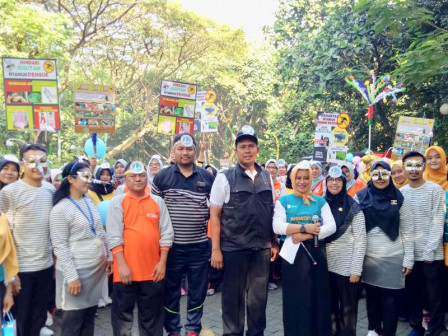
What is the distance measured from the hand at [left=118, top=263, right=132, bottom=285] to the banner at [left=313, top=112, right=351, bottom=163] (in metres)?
6.02

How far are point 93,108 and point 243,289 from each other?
15.6ft

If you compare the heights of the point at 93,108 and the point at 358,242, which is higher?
the point at 93,108

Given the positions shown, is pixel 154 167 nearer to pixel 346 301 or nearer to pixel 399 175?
pixel 399 175

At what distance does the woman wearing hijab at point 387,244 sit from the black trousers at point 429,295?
1.37ft

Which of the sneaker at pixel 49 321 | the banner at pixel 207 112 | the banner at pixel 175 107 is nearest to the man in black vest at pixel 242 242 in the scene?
the sneaker at pixel 49 321

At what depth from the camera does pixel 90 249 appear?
3875 millimetres

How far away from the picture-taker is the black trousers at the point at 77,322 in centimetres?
379

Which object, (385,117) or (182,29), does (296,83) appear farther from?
(182,29)

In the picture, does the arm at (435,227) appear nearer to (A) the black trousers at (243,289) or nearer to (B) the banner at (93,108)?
(A) the black trousers at (243,289)

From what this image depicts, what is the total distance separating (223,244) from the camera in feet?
13.8

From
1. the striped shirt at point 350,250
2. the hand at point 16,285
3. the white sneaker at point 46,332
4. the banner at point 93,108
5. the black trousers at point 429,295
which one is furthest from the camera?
the banner at point 93,108

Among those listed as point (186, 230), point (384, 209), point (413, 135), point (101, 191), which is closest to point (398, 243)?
point (384, 209)

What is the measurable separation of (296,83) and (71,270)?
1371 cm

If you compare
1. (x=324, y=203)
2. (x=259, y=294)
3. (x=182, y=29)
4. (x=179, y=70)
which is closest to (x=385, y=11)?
(x=324, y=203)
